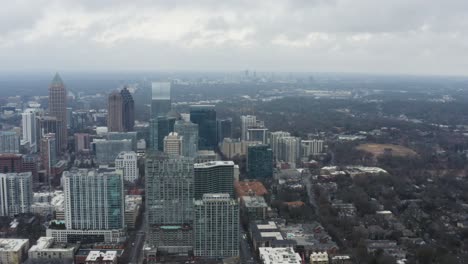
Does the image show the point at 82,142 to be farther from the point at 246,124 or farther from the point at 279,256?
the point at 279,256

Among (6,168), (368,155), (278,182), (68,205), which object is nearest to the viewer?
(68,205)

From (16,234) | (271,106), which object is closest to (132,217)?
(16,234)

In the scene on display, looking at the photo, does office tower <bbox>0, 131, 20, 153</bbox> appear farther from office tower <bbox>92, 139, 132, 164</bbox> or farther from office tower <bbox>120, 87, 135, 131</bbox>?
office tower <bbox>120, 87, 135, 131</bbox>

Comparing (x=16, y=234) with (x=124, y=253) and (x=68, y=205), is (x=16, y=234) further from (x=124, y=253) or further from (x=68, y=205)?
(x=124, y=253)

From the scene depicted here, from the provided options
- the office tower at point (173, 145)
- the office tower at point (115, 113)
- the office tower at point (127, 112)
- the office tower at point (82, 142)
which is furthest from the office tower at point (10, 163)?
the office tower at point (127, 112)

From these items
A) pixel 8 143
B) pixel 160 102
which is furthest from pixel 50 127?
pixel 160 102
